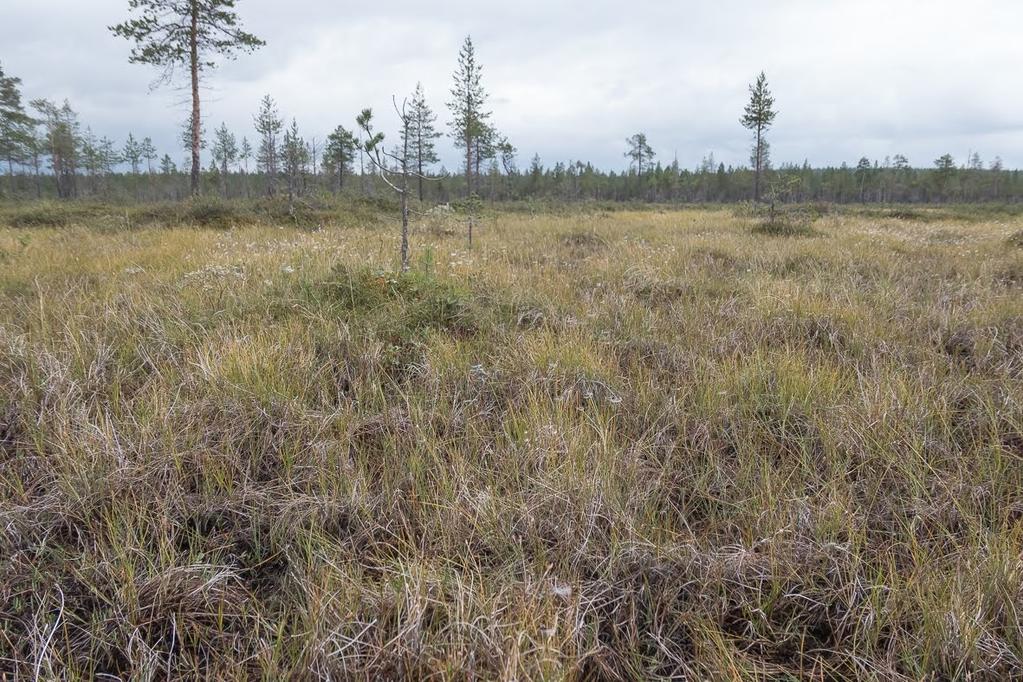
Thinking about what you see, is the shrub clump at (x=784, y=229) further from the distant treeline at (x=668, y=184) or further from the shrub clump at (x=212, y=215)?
the distant treeline at (x=668, y=184)

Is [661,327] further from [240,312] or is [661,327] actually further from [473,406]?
[240,312]

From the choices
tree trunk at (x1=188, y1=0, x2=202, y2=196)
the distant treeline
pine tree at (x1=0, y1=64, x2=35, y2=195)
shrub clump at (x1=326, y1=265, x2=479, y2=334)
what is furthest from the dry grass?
the distant treeline

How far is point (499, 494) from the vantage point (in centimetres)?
191

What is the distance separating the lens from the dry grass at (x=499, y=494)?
132 centimetres

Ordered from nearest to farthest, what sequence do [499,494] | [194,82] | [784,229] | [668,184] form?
[499,494] < [784,229] < [194,82] < [668,184]

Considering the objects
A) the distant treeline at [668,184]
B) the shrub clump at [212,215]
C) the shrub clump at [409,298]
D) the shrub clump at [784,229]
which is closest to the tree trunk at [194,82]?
the shrub clump at [212,215]

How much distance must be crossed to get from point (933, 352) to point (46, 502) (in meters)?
4.70

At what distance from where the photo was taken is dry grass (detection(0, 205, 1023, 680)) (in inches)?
51.9

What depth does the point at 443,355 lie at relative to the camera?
10.3 ft

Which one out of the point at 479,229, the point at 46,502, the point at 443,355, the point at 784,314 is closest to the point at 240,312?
the point at 443,355

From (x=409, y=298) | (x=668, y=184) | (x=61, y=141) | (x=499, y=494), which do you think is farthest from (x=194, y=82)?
(x=668, y=184)

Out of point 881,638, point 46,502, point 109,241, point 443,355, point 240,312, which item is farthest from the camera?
point 109,241

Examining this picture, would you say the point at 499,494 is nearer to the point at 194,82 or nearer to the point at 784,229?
the point at 784,229

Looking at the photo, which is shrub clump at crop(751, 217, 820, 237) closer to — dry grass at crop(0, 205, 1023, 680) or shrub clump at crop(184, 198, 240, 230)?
dry grass at crop(0, 205, 1023, 680)
